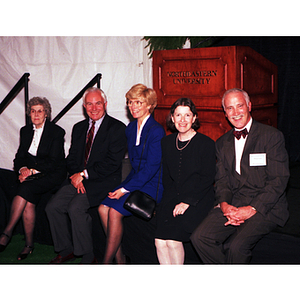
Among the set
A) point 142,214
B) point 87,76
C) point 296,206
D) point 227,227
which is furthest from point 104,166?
point 87,76

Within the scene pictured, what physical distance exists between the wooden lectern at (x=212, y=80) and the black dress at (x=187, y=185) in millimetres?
610

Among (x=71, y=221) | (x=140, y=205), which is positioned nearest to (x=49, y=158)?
(x=71, y=221)

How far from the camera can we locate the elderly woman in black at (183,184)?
2.96 meters

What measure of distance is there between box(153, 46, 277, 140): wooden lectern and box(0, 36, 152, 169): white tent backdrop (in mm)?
1817

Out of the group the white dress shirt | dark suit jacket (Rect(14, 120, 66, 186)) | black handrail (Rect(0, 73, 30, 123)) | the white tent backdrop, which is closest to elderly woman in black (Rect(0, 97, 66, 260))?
dark suit jacket (Rect(14, 120, 66, 186))

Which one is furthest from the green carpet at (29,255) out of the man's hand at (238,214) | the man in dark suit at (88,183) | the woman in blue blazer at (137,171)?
the man's hand at (238,214)

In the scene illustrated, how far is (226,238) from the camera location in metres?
2.90

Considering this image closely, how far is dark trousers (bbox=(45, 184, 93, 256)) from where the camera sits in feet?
11.6

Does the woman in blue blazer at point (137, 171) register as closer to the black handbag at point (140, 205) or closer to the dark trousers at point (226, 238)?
the black handbag at point (140, 205)

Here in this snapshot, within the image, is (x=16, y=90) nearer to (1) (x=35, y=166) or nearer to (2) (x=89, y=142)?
(1) (x=35, y=166)

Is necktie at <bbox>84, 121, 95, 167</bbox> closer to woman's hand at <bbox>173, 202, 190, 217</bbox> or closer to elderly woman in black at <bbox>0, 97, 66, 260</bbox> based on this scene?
elderly woman in black at <bbox>0, 97, 66, 260</bbox>

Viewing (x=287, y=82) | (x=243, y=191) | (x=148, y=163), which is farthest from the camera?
(x=287, y=82)

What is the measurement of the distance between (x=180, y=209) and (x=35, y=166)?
5.98 ft

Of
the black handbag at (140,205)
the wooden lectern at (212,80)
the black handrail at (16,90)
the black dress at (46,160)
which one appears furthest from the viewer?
the black handrail at (16,90)
